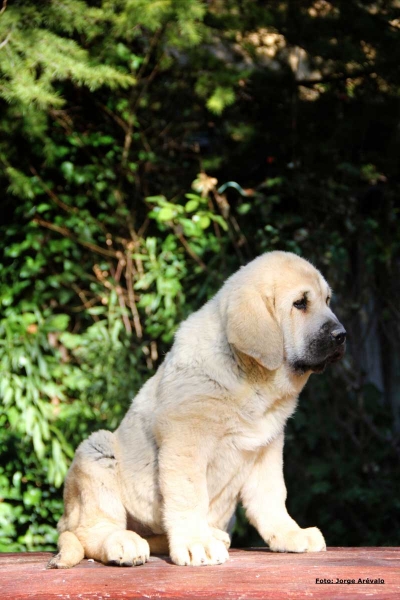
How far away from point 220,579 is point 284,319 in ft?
4.20

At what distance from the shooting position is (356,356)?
22.4ft

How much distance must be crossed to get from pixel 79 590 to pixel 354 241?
4.92m

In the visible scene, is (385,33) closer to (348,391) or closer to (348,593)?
(348,391)

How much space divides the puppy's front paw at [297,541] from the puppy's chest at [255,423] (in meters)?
0.45

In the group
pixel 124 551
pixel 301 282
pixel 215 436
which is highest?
pixel 301 282

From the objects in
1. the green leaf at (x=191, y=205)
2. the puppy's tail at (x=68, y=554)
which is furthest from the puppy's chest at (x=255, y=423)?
the green leaf at (x=191, y=205)

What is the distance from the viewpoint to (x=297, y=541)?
11.6 feet

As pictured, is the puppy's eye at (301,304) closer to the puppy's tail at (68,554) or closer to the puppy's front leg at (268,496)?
the puppy's front leg at (268,496)

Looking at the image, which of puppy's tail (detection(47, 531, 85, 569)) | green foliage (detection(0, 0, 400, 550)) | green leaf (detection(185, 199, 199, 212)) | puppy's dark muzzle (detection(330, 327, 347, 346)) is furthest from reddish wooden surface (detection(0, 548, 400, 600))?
green leaf (detection(185, 199, 199, 212))

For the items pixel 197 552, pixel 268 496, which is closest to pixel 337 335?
pixel 268 496

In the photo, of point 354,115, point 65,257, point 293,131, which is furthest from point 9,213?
point 354,115

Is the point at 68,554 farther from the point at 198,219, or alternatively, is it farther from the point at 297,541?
the point at 198,219

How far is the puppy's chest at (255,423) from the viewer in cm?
347

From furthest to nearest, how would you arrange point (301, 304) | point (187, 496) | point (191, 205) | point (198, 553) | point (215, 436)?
point (191, 205) < point (301, 304) < point (215, 436) < point (187, 496) < point (198, 553)
